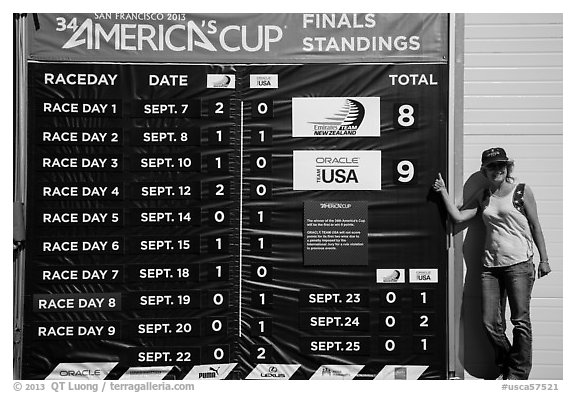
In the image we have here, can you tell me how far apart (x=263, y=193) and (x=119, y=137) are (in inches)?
43.1

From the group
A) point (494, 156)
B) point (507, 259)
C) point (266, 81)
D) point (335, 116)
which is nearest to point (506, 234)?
point (507, 259)

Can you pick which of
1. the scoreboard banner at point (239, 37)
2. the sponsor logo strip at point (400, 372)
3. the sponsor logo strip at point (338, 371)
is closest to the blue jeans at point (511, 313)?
the sponsor logo strip at point (400, 372)

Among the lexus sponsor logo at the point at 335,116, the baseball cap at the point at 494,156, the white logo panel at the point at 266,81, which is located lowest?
the baseball cap at the point at 494,156

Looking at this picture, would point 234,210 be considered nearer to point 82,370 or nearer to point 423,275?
point 423,275

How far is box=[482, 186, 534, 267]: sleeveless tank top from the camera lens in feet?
14.0

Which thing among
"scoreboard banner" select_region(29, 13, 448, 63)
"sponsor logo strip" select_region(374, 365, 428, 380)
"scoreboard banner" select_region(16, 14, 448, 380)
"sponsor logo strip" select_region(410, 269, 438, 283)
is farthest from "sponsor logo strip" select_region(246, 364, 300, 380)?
"scoreboard banner" select_region(29, 13, 448, 63)

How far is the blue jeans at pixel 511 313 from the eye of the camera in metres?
4.26

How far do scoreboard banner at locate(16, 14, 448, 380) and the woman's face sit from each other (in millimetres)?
334

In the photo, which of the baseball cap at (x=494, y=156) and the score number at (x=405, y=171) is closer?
the baseball cap at (x=494, y=156)

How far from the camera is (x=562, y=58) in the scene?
4.36 meters

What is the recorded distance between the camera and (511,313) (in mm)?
4309

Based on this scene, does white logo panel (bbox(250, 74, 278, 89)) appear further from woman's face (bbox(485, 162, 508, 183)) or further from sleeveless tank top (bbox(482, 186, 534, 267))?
sleeveless tank top (bbox(482, 186, 534, 267))

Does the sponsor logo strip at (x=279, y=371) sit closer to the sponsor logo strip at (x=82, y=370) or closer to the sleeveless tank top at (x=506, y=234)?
the sponsor logo strip at (x=82, y=370)
